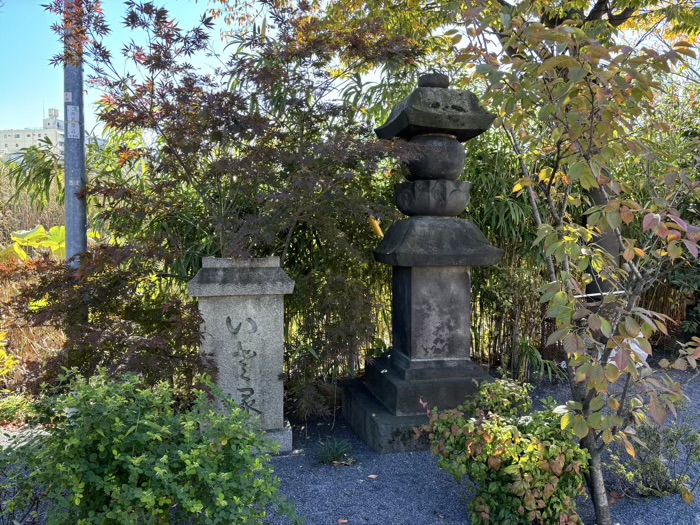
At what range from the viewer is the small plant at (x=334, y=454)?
2.85 metres

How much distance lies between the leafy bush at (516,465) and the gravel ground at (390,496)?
259mm

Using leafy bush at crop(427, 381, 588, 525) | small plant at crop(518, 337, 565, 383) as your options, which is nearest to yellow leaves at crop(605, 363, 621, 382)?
leafy bush at crop(427, 381, 588, 525)

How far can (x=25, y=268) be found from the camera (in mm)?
3041

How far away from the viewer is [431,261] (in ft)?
9.89

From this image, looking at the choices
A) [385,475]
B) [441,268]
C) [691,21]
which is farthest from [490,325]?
[691,21]

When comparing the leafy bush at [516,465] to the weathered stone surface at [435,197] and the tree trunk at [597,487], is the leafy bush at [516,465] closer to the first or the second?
the tree trunk at [597,487]

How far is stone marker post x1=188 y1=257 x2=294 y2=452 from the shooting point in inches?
113

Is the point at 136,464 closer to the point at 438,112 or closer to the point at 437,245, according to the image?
the point at 437,245

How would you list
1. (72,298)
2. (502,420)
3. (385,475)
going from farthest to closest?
1. (72,298)
2. (385,475)
3. (502,420)

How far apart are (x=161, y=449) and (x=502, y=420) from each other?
1.41m

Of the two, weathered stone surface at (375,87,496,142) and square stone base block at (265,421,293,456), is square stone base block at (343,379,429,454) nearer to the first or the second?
square stone base block at (265,421,293,456)

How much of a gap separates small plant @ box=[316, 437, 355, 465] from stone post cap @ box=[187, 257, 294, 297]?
94 cm

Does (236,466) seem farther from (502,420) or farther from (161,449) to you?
(502,420)

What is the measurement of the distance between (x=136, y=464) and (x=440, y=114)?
2.44 meters
